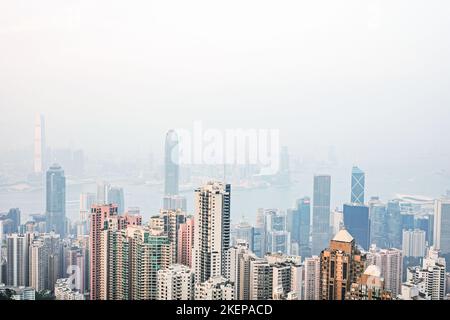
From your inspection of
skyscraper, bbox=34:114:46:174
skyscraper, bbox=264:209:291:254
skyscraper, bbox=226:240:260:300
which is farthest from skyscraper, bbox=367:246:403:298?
skyscraper, bbox=34:114:46:174

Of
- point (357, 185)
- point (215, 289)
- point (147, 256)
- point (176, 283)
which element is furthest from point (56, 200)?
point (357, 185)

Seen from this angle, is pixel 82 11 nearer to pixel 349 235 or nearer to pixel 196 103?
pixel 196 103

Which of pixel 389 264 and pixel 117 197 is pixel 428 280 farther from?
pixel 117 197

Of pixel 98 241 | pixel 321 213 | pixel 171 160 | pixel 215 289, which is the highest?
pixel 171 160

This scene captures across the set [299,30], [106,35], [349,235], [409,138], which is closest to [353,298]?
[349,235]

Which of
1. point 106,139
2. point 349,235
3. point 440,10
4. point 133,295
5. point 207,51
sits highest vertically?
point 440,10
